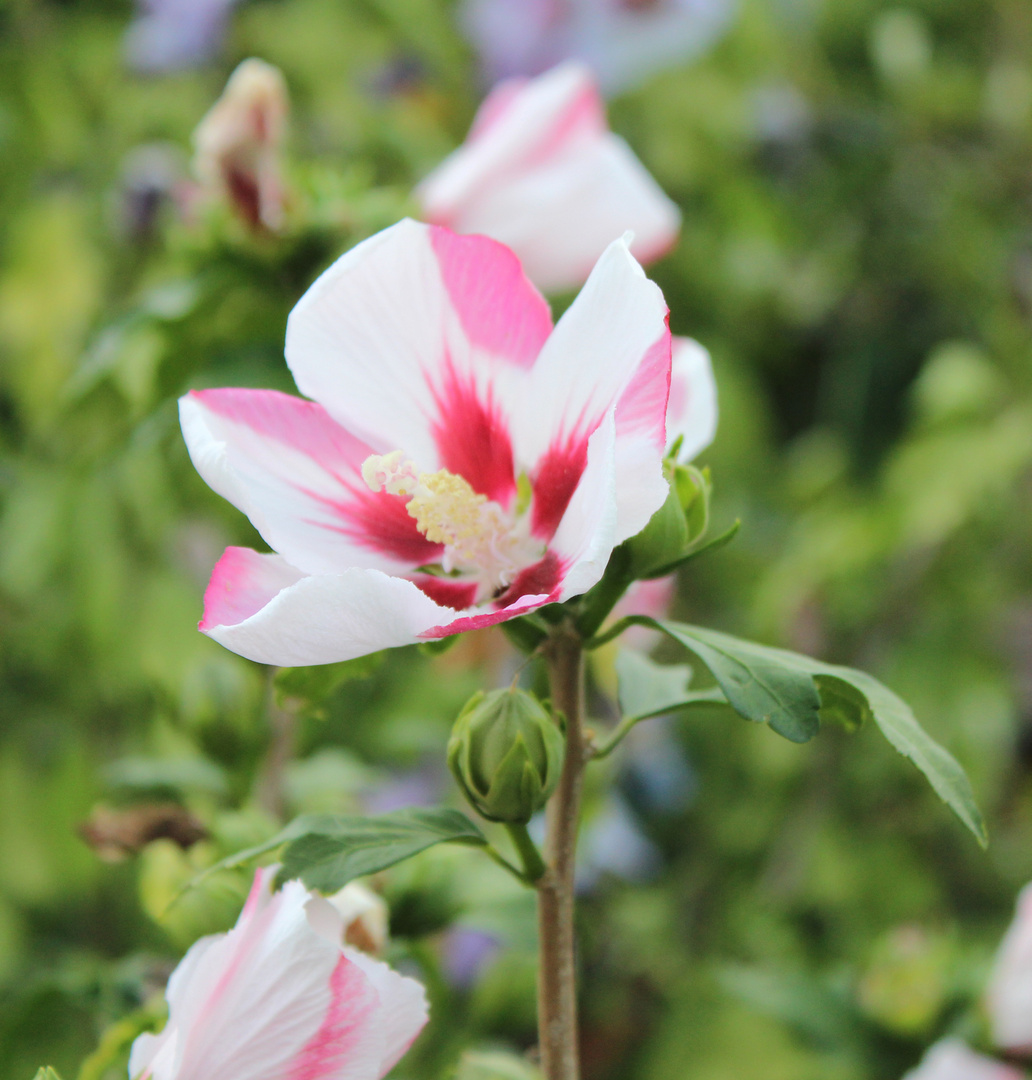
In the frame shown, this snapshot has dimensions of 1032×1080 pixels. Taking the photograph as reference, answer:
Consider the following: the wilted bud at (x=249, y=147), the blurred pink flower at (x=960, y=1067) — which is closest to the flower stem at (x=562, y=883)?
the blurred pink flower at (x=960, y=1067)

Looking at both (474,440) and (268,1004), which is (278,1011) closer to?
(268,1004)

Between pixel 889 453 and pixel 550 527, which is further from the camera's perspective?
pixel 889 453

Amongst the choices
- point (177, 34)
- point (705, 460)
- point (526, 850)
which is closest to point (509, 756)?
point (526, 850)

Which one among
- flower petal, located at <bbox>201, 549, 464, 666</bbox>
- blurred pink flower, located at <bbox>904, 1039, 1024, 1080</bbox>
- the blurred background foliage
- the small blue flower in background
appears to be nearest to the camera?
flower petal, located at <bbox>201, 549, 464, 666</bbox>

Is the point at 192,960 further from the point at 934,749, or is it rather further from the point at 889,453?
the point at 889,453

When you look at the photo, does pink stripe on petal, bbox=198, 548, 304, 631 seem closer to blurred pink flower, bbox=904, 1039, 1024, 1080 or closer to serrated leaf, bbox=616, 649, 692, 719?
serrated leaf, bbox=616, 649, 692, 719

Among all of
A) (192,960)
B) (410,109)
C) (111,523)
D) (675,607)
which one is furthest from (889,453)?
(192,960)

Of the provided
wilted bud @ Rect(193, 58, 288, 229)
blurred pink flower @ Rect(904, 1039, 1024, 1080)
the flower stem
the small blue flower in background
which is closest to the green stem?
the flower stem

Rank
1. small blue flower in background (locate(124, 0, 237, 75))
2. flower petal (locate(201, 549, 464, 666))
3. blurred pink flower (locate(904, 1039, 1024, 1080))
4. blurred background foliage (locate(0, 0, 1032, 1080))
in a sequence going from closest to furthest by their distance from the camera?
flower petal (locate(201, 549, 464, 666)) < blurred pink flower (locate(904, 1039, 1024, 1080)) < blurred background foliage (locate(0, 0, 1032, 1080)) < small blue flower in background (locate(124, 0, 237, 75))
